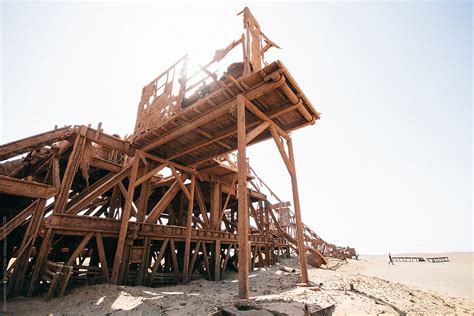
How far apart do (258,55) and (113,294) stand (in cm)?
818

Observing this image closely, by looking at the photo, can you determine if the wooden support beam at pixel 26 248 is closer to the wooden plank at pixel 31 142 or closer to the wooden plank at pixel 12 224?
the wooden plank at pixel 12 224

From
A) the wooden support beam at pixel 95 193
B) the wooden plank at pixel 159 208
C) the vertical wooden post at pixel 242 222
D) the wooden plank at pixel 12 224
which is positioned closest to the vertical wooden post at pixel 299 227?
the vertical wooden post at pixel 242 222

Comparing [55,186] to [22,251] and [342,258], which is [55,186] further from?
[342,258]

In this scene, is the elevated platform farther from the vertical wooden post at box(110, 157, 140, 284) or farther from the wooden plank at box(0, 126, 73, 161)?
the wooden plank at box(0, 126, 73, 161)

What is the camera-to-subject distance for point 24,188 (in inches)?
226

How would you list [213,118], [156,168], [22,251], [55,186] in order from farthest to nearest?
[156,168], [213,118], [55,186], [22,251]

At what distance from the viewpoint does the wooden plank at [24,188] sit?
5.38 meters

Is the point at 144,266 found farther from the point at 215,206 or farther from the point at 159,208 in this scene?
the point at 215,206

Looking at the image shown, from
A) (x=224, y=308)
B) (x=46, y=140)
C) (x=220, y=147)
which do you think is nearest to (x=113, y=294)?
(x=224, y=308)

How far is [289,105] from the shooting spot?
6.91 m

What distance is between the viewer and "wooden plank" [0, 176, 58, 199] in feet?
17.7

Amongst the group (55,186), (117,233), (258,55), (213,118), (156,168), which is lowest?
(117,233)

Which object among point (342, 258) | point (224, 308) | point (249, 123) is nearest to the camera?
point (224, 308)

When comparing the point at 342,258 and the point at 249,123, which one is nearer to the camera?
the point at 249,123
